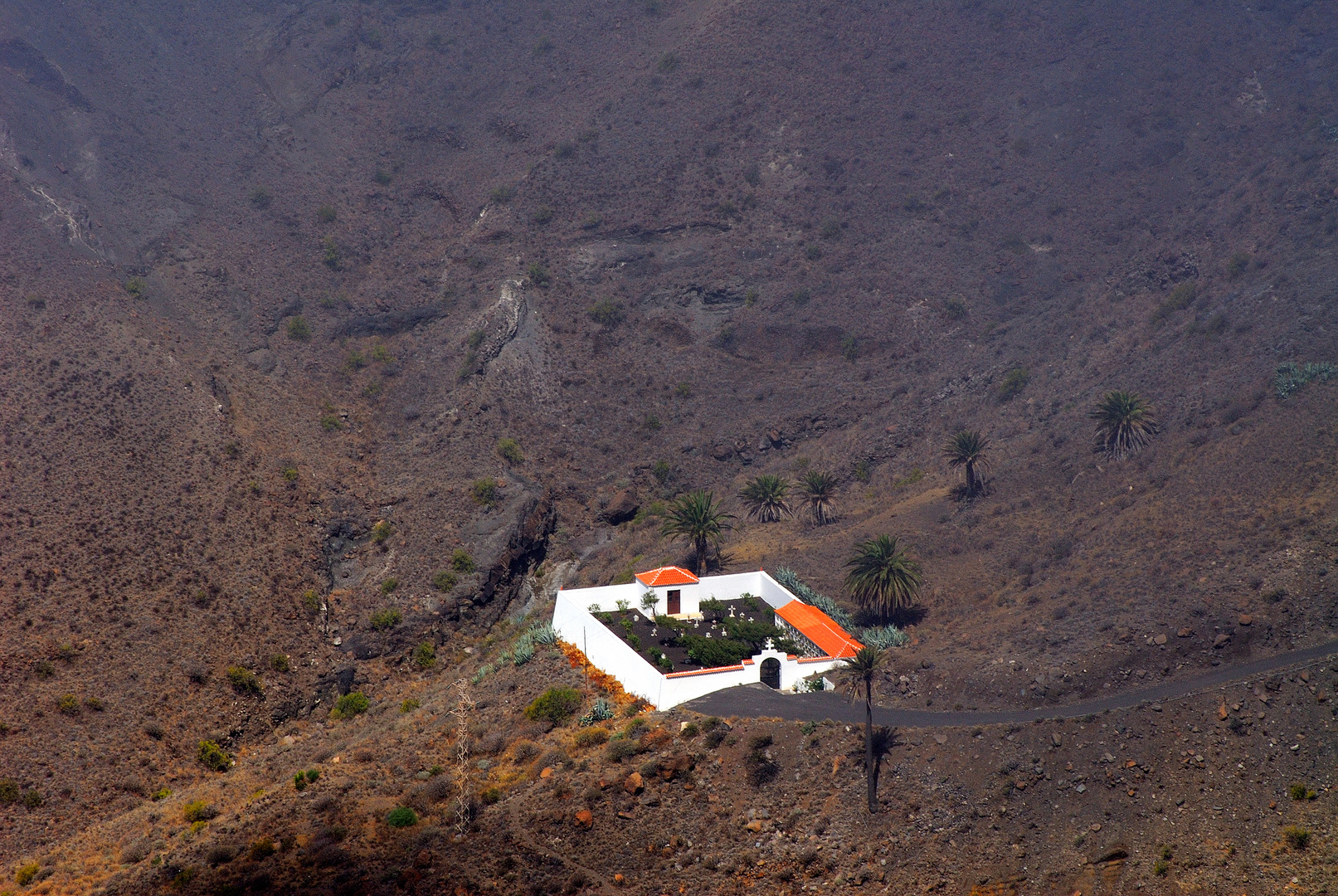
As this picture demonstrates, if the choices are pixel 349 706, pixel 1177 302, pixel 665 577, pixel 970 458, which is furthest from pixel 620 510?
pixel 1177 302

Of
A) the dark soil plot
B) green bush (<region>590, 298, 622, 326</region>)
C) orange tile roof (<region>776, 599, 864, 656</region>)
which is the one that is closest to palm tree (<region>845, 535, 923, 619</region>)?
orange tile roof (<region>776, 599, 864, 656</region>)

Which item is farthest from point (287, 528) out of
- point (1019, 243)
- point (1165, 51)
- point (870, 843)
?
point (1165, 51)

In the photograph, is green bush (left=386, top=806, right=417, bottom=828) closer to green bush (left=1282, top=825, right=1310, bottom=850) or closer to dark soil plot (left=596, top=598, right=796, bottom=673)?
dark soil plot (left=596, top=598, right=796, bottom=673)

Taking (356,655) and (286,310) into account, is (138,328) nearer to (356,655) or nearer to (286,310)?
(286,310)

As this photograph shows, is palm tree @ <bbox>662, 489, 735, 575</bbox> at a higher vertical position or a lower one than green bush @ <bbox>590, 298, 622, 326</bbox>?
lower

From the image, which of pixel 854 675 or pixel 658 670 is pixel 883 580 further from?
pixel 658 670

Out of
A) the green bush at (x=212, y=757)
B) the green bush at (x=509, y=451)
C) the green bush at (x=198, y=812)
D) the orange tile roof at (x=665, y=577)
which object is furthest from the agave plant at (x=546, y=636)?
the green bush at (x=509, y=451)

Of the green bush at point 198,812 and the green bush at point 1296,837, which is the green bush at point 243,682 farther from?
the green bush at point 1296,837
